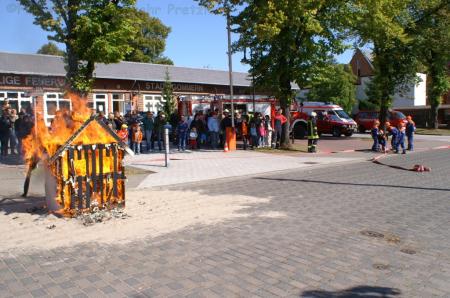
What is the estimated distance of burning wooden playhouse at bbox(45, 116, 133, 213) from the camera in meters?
7.34

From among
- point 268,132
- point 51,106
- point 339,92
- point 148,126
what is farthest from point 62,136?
point 339,92

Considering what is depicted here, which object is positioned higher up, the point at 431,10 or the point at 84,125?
the point at 431,10

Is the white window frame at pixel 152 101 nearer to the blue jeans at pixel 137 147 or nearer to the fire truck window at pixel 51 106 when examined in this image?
the fire truck window at pixel 51 106

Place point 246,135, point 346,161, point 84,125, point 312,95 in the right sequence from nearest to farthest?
point 84,125, point 346,161, point 246,135, point 312,95

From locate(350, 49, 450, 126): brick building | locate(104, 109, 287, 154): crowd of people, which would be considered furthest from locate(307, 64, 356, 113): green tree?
locate(104, 109, 287, 154): crowd of people

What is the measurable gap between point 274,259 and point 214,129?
51.0 feet

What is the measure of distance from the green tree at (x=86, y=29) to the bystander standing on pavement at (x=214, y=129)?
8.45 meters

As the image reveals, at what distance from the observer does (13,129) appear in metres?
17.2

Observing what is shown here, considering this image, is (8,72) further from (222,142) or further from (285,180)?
(285,180)

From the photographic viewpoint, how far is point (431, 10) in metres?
28.5

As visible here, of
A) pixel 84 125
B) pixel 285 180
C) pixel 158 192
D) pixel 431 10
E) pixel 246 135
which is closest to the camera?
pixel 84 125

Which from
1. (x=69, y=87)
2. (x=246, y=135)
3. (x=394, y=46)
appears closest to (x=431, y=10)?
(x=394, y=46)

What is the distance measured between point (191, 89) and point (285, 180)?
29006 millimetres

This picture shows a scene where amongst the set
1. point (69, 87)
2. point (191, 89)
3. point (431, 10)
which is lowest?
point (69, 87)
